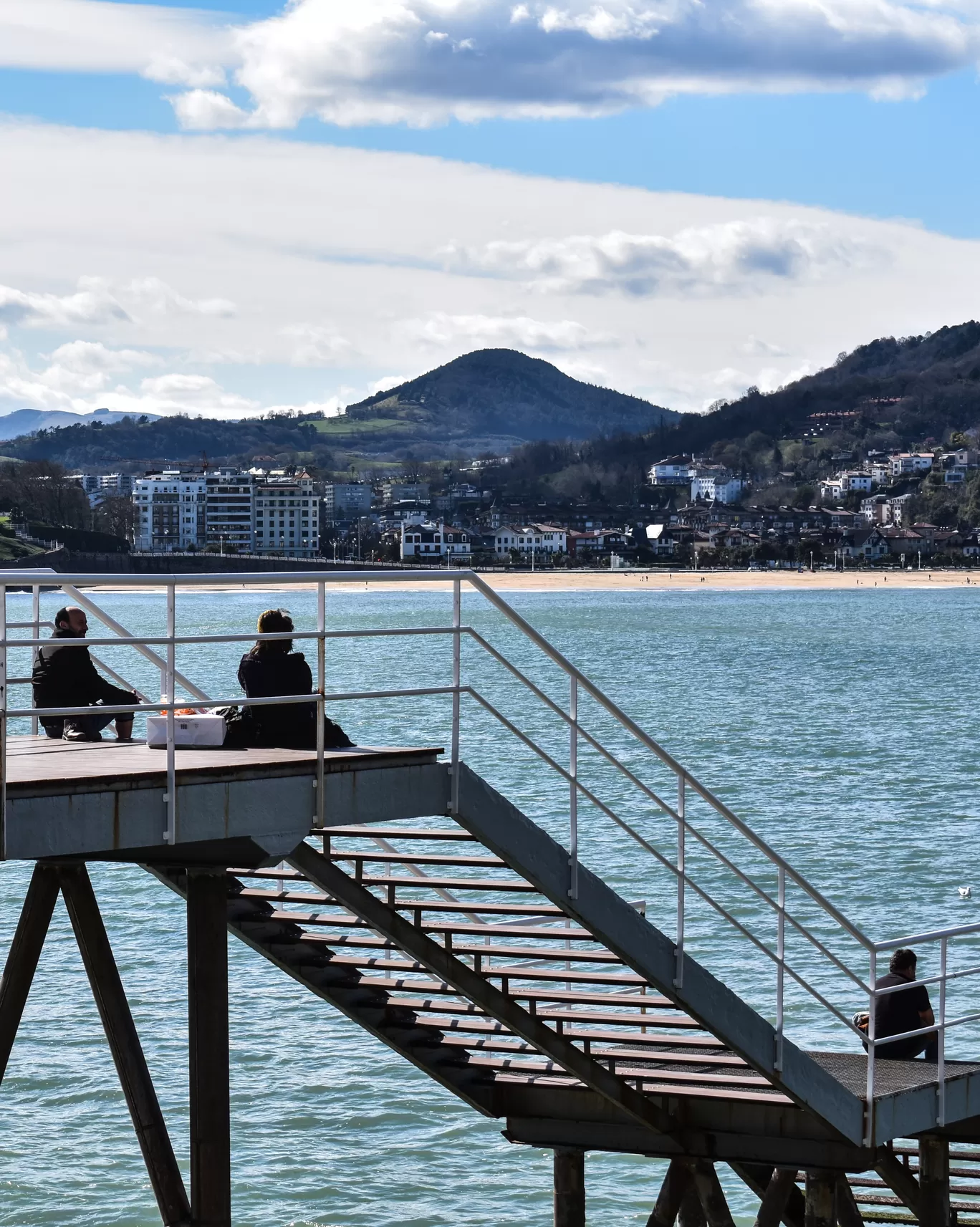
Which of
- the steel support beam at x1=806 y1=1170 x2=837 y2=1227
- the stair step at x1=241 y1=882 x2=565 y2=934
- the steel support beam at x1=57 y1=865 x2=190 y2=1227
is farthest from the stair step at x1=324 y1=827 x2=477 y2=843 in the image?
the steel support beam at x1=806 y1=1170 x2=837 y2=1227

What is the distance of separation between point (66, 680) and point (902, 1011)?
6.34 meters

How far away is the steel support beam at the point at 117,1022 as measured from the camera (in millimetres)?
9438

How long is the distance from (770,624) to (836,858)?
106 metres

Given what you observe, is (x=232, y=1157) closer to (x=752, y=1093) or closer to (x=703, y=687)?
(x=752, y=1093)

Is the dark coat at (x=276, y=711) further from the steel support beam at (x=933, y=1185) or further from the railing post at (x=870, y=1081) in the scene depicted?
the steel support beam at (x=933, y=1185)

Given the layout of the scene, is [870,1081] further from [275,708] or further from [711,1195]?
[275,708]

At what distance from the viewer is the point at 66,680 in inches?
380

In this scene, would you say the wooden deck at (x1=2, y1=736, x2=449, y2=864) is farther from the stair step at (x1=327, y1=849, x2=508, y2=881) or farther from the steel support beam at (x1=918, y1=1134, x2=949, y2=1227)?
the steel support beam at (x1=918, y1=1134, x2=949, y2=1227)

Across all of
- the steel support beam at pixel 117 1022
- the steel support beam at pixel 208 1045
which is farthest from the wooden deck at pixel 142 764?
the steel support beam at pixel 208 1045

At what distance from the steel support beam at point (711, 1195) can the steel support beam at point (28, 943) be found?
16.2 feet

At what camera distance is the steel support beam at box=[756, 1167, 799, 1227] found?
40.0 ft

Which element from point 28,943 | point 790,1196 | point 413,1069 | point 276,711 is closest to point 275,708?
point 276,711

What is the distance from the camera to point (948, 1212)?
41.9ft

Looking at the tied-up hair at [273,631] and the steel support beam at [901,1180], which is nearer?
the tied-up hair at [273,631]
